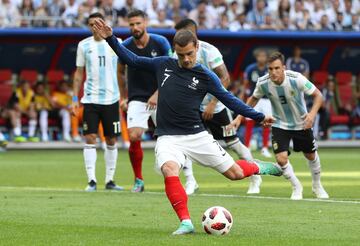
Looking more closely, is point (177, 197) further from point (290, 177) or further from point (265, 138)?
point (265, 138)

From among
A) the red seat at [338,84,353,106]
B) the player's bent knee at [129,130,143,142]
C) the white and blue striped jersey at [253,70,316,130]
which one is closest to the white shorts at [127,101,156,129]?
the player's bent knee at [129,130,143,142]

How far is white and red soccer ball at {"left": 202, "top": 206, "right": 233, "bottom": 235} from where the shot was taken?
10.1 metres

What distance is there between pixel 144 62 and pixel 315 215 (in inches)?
103

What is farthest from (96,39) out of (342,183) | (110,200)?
(342,183)

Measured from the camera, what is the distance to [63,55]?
32250 millimetres

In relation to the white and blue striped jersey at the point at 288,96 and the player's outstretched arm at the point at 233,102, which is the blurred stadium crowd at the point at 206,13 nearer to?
the white and blue striped jersey at the point at 288,96

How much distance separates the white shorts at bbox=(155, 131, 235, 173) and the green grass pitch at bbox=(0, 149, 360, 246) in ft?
2.12

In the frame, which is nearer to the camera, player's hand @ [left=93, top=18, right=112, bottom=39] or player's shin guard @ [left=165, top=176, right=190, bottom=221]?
player's shin guard @ [left=165, top=176, right=190, bottom=221]

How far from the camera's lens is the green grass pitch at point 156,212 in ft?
32.3

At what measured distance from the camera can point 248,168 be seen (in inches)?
440

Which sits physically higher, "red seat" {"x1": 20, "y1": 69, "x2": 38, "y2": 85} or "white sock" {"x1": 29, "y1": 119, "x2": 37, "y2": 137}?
"red seat" {"x1": 20, "y1": 69, "x2": 38, "y2": 85}

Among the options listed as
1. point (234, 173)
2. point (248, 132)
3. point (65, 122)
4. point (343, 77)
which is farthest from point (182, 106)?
point (343, 77)

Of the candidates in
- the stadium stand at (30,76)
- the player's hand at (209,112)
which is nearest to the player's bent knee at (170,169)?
the player's hand at (209,112)

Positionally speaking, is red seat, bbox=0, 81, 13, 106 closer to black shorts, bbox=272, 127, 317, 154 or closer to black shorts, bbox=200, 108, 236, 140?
black shorts, bbox=200, 108, 236, 140
